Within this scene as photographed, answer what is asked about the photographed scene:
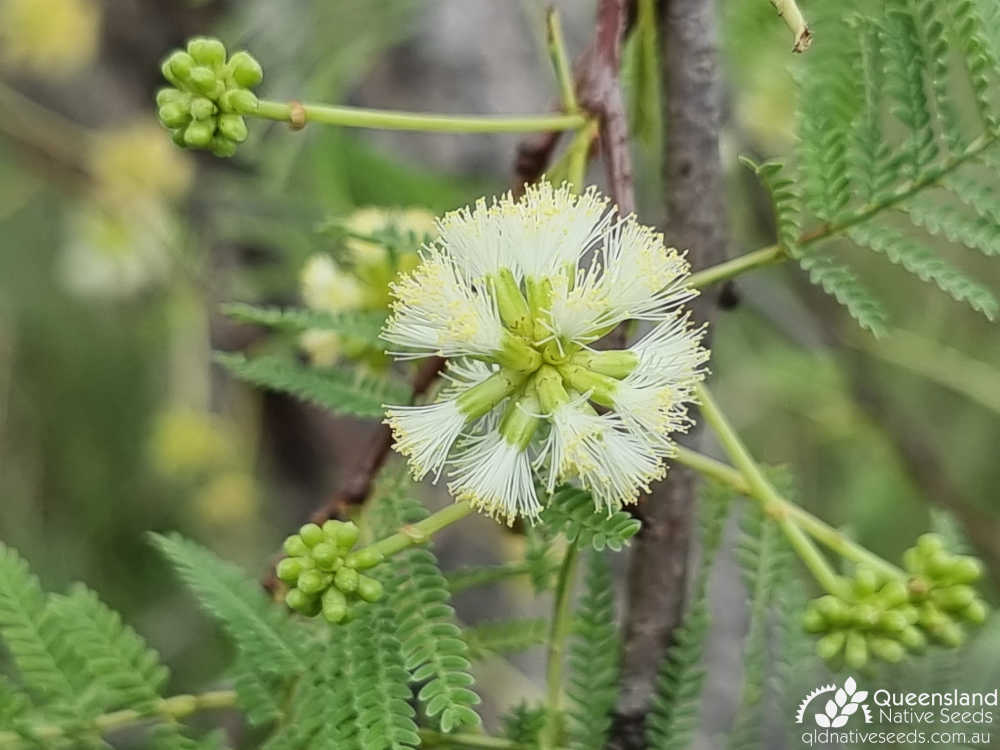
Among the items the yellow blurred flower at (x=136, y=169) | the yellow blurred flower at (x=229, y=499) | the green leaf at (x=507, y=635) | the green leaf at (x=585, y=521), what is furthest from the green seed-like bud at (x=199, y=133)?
the yellow blurred flower at (x=136, y=169)

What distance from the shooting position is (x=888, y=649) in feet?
1.48

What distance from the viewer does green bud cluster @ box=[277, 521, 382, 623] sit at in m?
0.44

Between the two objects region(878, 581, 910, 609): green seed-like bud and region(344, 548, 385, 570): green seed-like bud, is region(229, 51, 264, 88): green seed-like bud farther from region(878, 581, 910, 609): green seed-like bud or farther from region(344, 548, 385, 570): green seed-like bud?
region(878, 581, 910, 609): green seed-like bud

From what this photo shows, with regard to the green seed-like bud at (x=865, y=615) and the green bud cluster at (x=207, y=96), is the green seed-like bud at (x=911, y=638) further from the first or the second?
the green bud cluster at (x=207, y=96)

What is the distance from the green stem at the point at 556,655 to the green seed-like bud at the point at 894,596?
0.15m

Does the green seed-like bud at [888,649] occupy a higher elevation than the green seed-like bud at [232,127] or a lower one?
lower

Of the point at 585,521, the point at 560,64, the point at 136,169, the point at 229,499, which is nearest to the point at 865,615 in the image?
the point at 585,521

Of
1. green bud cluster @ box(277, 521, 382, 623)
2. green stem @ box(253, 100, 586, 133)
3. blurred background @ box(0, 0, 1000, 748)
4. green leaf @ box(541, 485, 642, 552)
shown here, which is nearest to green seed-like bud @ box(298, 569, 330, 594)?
green bud cluster @ box(277, 521, 382, 623)

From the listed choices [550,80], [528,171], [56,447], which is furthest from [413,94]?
[56,447]

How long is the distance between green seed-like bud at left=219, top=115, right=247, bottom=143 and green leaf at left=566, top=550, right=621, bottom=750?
30 centimetres

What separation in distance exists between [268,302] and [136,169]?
13.1 inches

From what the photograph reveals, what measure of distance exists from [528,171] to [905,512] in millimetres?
1293

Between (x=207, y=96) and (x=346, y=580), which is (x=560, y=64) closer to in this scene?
(x=207, y=96)

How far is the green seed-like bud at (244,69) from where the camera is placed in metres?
0.47
